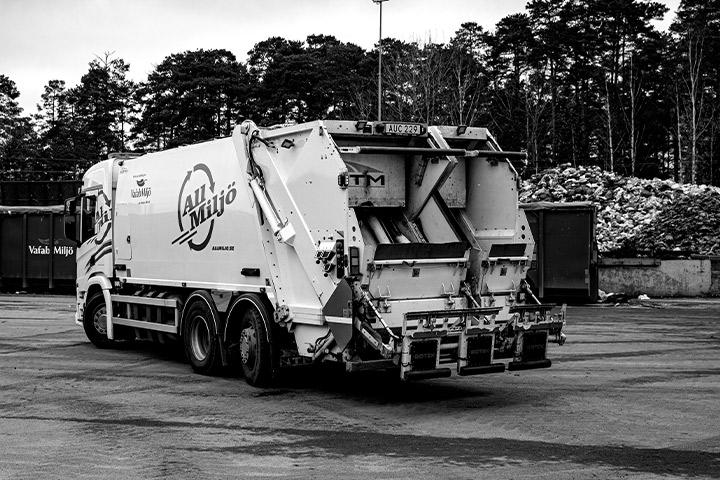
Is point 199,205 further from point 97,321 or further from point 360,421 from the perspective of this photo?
point 360,421

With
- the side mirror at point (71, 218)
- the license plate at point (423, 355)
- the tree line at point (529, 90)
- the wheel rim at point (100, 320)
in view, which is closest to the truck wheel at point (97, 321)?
the wheel rim at point (100, 320)

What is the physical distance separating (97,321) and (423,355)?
7.70 meters

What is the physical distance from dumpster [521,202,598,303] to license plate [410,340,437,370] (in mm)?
14985

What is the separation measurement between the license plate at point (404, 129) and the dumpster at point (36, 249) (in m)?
20.7

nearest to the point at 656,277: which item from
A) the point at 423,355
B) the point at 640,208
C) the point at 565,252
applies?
the point at 565,252

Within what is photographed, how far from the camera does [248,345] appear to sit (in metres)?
11.3

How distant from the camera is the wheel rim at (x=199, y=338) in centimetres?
1248

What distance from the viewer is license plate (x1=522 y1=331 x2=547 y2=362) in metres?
10.6

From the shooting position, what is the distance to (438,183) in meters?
10.7

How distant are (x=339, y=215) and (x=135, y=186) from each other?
18.2 ft

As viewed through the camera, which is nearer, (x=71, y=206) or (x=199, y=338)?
(x=199, y=338)

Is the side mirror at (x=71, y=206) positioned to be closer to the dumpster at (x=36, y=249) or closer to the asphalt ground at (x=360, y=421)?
the asphalt ground at (x=360, y=421)

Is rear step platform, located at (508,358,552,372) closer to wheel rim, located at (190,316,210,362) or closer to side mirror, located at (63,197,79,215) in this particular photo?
wheel rim, located at (190,316,210,362)

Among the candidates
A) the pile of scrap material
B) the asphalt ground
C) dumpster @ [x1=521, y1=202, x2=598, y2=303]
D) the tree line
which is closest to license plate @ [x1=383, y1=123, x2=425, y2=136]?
the asphalt ground
